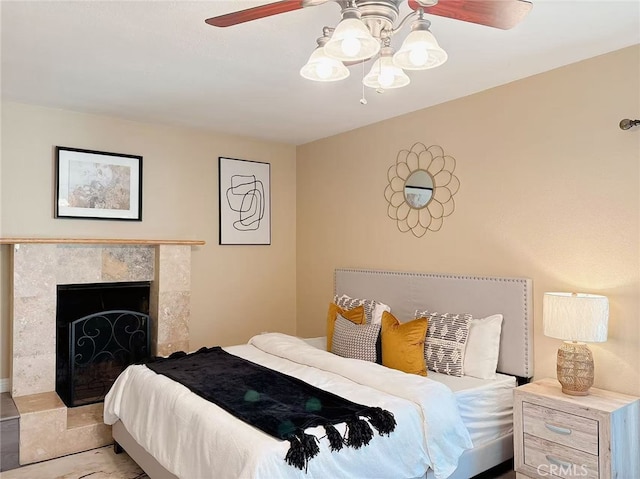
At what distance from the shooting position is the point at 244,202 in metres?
4.91

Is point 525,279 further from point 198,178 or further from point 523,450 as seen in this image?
point 198,178

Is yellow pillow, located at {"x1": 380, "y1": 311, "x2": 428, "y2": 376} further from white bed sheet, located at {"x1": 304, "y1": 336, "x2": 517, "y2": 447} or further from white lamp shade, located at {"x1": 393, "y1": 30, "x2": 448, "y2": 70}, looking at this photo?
white lamp shade, located at {"x1": 393, "y1": 30, "x2": 448, "y2": 70}

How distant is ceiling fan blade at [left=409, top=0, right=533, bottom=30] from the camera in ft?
5.21

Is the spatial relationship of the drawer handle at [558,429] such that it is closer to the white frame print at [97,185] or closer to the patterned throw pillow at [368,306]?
the patterned throw pillow at [368,306]

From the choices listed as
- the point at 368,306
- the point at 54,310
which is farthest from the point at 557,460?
the point at 54,310

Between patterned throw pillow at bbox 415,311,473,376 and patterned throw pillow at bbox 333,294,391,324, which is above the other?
patterned throw pillow at bbox 333,294,391,324

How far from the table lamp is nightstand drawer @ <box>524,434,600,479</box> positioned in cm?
30

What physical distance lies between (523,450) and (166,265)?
120 inches

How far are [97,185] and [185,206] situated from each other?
79 cm

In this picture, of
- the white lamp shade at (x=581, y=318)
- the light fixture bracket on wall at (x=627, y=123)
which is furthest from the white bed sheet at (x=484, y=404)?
the light fixture bracket on wall at (x=627, y=123)

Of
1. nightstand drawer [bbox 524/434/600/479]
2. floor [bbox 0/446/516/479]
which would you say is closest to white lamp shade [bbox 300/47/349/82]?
nightstand drawer [bbox 524/434/600/479]

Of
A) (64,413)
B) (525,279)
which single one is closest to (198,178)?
(64,413)

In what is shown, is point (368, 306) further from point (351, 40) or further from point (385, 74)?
point (351, 40)

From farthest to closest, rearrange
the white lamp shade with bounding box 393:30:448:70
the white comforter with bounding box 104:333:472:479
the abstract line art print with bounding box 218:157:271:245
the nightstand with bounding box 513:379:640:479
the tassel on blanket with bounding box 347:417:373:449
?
the abstract line art print with bounding box 218:157:271:245 < the nightstand with bounding box 513:379:640:479 < the tassel on blanket with bounding box 347:417:373:449 < the white comforter with bounding box 104:333:472:479 < the white lamp shade with bounding box 393:30:448:70
